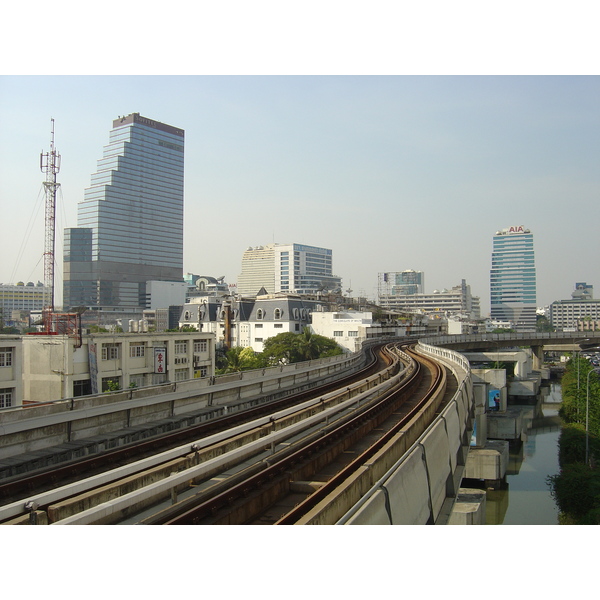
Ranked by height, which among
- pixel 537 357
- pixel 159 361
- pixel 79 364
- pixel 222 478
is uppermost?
pixel 222 478

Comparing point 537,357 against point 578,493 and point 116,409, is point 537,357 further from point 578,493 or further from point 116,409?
point 116,409

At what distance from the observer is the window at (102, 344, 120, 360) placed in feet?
133

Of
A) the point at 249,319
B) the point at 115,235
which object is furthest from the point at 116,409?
the point at 115,235

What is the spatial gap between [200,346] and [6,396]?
20.7m

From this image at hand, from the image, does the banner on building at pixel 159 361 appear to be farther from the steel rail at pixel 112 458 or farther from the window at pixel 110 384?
the steel rail at pixel 112 458

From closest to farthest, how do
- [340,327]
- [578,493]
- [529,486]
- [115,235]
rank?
[578,493] → [529,486] → [340,327] → [115,235]

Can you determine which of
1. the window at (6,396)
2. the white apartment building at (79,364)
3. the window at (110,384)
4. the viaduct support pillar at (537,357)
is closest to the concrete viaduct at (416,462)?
the window at (110,384)

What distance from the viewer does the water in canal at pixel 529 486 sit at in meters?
29.6

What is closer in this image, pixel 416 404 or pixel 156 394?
pixel 156 394

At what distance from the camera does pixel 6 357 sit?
31203 mm

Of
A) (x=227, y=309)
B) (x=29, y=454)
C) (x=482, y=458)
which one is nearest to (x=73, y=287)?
(x=227, y=309)

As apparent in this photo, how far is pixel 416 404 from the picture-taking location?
2372 centimetres
